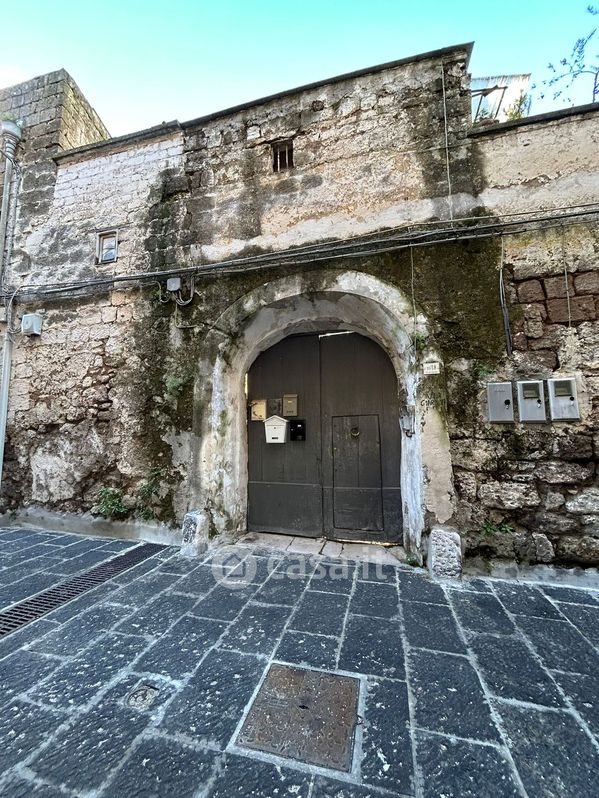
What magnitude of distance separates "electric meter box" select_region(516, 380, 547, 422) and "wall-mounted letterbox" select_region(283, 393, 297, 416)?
2.07 m

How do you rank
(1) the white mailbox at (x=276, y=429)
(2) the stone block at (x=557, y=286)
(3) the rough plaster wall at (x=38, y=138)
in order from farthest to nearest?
(3) the rough plaster wall at (x=38, y=138), (1) the white mailbox at (x=276, y=429), (2) the stone block at (x=557, y=286)

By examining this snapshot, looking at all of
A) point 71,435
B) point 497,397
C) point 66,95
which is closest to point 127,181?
point 66,95

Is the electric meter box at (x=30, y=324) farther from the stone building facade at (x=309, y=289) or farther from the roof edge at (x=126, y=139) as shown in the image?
the roof edge at (x=126, y=139)

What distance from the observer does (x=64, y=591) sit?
2459mm

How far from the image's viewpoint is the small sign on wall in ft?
9.31

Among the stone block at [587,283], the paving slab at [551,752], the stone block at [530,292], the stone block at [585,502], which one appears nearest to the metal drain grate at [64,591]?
the paving slab at [551,752]

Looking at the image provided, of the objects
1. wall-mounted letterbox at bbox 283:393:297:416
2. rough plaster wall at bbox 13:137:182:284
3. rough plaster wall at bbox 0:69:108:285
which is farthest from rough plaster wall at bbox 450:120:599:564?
rough plaster wall at bbox 0:69:108:285

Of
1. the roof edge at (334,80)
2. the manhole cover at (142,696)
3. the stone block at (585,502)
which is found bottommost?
the manhole cover at (142,696)

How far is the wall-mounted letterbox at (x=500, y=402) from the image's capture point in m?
2.70

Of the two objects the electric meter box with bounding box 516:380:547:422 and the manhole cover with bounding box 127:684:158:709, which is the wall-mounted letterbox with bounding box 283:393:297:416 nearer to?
the electric meter box with bounding box 516:380:547:422

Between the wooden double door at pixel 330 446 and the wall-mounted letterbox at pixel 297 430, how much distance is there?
0.04m

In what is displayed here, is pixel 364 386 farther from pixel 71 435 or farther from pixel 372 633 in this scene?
pixel 71 435

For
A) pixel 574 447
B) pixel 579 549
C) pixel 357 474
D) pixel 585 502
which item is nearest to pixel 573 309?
pixel 574 447

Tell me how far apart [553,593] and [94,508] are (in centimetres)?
416
